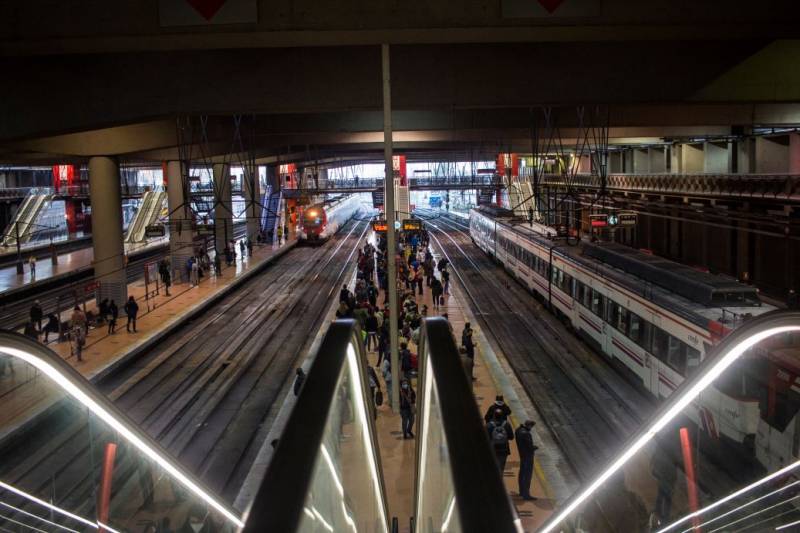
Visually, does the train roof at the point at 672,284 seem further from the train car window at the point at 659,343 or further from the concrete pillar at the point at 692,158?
the concrete pillar at the point at 692,158

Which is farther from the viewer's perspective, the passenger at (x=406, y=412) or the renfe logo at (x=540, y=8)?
the passenger at (x=406, y=412)

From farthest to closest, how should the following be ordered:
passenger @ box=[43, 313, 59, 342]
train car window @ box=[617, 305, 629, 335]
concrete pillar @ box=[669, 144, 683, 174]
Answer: concrete pillar @ box=[669, 144, 683, 174], passenger @ box=[43, 313, 59, 342], train car window @ box=[617, 305, 629, 335]

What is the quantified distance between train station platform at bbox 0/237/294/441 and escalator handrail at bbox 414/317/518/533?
693 cm

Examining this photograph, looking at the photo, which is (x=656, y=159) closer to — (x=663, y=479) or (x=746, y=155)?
(x=746, y=155)

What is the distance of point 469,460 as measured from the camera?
8.12ft

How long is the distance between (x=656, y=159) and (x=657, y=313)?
107 ft

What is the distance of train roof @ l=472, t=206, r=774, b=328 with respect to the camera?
1411cm

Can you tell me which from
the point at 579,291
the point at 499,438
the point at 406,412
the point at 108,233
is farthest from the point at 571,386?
the point at 108,233

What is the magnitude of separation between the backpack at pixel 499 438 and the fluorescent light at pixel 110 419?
561 centimetres

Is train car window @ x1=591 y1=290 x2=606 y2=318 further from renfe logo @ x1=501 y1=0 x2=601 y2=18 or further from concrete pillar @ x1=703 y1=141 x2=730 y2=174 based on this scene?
concrete pillar @ x1=703 y1=141 x2=730 y2=174

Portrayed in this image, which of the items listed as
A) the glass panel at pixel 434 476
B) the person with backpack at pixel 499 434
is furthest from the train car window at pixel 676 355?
the glass panel at pixel 434 476

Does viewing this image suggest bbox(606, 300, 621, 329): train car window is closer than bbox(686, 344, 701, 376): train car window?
No

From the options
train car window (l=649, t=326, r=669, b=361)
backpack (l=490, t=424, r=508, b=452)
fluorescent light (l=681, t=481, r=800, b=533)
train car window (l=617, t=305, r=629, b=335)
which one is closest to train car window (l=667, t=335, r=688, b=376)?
train car window (l=649, t=326, r=669, b=361)

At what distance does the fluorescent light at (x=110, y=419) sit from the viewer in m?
3.63
